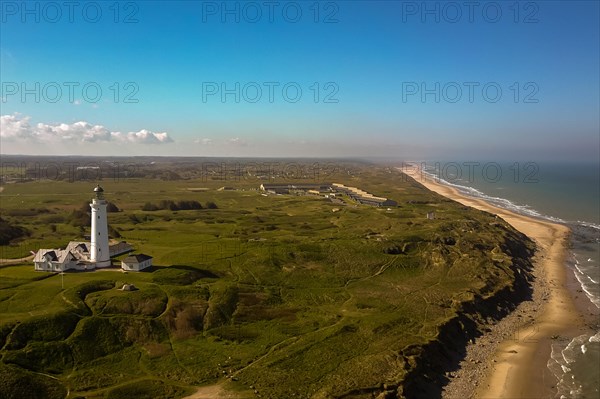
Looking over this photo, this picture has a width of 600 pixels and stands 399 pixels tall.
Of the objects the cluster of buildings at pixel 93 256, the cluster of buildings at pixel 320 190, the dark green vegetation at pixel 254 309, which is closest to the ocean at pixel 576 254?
the dark green vegetation at pixel 254 309

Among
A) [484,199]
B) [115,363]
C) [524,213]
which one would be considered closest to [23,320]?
[115,363]

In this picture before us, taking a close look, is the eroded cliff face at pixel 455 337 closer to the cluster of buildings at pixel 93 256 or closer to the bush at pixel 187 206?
the cluster of buildings at pixel 93 256

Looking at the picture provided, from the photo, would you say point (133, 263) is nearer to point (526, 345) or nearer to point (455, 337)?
point (455, 337)

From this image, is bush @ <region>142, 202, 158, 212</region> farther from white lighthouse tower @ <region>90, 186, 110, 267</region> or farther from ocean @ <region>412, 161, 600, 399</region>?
ocean @ <region>412, 161, 600, 399</region>

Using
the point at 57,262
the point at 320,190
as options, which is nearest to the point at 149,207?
the point at 57,262

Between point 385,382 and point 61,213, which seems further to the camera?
point 61,213

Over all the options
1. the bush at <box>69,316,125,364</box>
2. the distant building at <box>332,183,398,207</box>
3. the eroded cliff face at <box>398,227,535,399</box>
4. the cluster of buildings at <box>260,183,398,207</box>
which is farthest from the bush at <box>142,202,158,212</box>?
the eroded cliff face at <box>398,227,535,399</box>

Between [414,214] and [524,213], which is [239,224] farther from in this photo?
[524,213]
